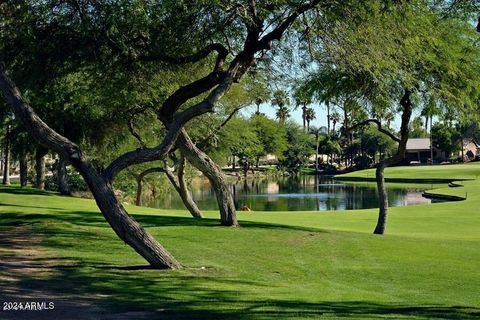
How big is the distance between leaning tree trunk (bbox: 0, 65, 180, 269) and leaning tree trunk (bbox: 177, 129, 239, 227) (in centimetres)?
765

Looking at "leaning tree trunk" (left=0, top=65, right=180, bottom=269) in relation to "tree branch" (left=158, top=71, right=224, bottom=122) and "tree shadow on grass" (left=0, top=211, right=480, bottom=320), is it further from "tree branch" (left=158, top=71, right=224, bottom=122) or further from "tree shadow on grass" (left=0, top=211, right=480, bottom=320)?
"tree branch" (left=158, top=71, right=224, bottom=122)

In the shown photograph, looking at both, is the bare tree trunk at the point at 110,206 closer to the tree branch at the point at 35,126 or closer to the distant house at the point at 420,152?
the tree branch at the point at 35,126

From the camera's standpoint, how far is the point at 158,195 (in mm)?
62438

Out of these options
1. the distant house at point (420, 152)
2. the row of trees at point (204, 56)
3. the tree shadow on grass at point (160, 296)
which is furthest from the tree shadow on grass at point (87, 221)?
the distant house at point (420, 152)

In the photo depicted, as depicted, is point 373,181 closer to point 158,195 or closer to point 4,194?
point 158,195

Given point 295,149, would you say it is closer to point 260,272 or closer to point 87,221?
point 87,221

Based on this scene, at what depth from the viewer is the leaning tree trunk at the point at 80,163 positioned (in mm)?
12156

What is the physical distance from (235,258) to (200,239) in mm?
3007

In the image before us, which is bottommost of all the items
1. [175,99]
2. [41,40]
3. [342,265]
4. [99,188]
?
[342,265]

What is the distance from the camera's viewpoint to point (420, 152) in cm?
13600

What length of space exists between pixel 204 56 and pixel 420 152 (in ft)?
412

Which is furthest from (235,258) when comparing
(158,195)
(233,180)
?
(233,180)

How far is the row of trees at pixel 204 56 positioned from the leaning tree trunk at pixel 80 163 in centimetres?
2

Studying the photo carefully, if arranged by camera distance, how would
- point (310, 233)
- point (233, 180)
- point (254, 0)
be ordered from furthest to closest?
point (233, 180) < point (310, 233) < point (254, 0)
